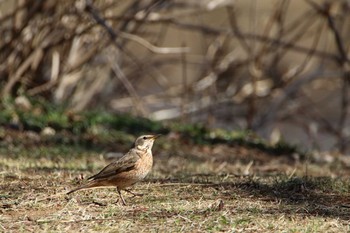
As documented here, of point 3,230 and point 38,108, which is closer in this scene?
point 3,230

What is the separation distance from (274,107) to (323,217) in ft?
26.6

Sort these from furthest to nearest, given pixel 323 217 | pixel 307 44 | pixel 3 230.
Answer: pixel 307 44
pixel 323 217
pixel 3 230

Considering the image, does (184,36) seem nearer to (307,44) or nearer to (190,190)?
(307,44)

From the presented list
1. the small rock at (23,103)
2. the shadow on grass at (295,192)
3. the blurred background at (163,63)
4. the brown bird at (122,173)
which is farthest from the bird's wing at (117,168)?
the small rock at (23,103)

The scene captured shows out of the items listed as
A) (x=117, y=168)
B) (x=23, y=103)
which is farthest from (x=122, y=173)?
(x=23, y=103)

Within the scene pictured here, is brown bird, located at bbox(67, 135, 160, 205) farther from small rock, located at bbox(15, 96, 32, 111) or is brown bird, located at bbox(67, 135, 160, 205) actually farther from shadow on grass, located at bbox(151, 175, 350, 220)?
small rock, located at bbox(15, 96, 32, 111)

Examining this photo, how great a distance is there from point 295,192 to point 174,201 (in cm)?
116

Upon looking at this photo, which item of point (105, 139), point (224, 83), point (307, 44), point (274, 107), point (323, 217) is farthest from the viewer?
point (307, 44)

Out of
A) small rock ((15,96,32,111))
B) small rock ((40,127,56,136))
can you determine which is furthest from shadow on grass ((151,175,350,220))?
small rock ((15,96,32,111))

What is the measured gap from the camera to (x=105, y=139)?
36.9ft

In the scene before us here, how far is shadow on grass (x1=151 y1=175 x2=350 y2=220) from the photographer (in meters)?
6.36

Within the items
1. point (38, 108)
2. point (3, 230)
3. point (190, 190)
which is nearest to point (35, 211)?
point (3, 230)

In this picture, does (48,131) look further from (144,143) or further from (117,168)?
(117,168)

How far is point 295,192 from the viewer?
712cm
